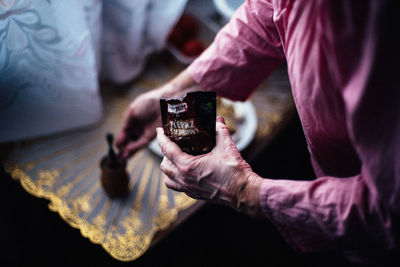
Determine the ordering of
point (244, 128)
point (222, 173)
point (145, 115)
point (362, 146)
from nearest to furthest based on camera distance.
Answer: point (362, 146) < point (222, 173) < point (145, 115) < point (244, 128)

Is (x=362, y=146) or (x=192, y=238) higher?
(x=362, y=146)

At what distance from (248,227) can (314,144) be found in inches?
28.6

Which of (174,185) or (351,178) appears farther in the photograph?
(174,185)

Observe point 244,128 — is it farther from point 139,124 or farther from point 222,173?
point 222,173

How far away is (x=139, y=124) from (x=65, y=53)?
0.75 ft

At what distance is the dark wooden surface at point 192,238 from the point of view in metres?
0.87

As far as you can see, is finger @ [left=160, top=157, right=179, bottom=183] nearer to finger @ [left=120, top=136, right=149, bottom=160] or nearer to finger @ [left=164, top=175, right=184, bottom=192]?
finger @ [left=164, top=175, right=184, bottom=192]

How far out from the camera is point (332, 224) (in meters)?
0.46

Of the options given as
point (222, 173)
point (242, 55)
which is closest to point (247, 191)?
point (222, 173)

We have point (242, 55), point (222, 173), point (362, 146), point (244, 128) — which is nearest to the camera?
point (362, 146)

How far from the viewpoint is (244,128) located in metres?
0.93

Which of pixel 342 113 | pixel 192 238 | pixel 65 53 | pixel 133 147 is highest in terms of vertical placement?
pixel 65 53

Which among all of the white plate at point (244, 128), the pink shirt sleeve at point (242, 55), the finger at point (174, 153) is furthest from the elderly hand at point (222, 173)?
the white plate at point (244, 128)

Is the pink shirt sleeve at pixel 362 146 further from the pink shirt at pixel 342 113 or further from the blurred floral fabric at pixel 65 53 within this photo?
the blurred floral fabric at pixel 65 53
